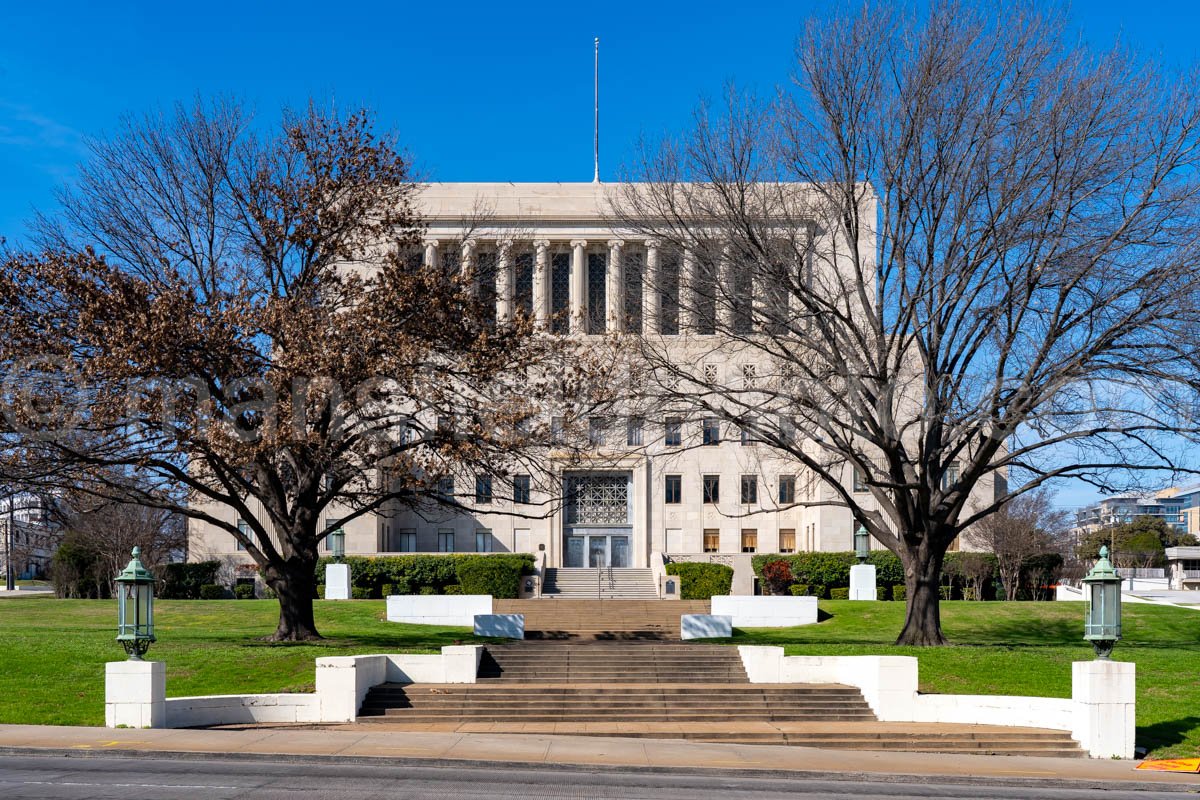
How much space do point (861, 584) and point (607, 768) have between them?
28.5 metres

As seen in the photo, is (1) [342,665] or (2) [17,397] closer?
(1) [342,665]

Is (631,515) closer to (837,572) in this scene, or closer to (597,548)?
(597,548)

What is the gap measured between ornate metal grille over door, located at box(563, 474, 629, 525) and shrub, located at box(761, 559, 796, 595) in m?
11.8

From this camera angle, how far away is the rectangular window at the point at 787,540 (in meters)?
57.8

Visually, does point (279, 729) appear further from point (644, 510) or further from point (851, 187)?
point (644, 510)

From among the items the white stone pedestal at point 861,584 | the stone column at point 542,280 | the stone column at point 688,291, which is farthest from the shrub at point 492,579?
the stone column at point 688,291

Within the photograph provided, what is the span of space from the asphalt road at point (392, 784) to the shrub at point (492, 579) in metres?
29.5

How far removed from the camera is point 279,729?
20781 millimetres

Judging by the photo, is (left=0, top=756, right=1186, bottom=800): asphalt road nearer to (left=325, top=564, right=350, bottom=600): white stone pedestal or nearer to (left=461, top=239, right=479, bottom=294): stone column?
(left=461, top=239, right=479, bottom=294): stone column

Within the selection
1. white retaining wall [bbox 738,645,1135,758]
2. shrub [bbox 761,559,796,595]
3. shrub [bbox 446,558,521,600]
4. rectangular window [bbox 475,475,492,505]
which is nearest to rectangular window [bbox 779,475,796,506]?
shrub [bbox 761,559,796,595]

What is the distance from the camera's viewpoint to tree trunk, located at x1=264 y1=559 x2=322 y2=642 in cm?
2894

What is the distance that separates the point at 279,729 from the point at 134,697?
8.27 ft

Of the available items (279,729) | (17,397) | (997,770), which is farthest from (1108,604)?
(17,397)

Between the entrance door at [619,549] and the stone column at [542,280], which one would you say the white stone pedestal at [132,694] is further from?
the entrance door at [619,549]
